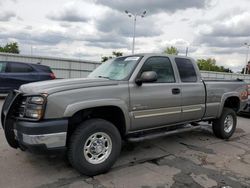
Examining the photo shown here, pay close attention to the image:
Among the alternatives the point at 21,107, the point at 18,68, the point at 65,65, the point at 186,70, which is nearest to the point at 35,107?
the point at 21,107

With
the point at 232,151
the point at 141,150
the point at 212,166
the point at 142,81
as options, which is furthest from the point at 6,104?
the point at 232,151

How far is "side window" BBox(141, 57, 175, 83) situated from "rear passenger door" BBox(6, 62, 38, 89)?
322 inches

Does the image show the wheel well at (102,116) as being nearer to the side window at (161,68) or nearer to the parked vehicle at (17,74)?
the side window at (161,68)

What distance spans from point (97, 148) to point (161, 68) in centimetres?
199

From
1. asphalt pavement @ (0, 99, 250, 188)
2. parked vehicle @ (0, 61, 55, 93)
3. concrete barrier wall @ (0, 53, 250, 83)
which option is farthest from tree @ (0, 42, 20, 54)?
asphalt pavement @ (0, 99, 250, 188)

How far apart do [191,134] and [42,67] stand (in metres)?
8.12

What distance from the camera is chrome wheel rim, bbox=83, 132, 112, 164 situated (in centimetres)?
405

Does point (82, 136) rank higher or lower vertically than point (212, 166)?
higher

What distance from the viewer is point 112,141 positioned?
13.9 ft

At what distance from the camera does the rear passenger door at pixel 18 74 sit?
11.6 meters

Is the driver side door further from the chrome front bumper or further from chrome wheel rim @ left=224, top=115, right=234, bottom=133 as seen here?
chrome wheel rim @ left=224, top=115, right=234, bottom=133

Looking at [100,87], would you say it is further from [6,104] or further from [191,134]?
[191,134]

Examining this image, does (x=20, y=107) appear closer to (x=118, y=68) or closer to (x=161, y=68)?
(x=118, y=68)

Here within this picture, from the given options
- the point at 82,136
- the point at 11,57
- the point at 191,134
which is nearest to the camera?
the point at 82,136
